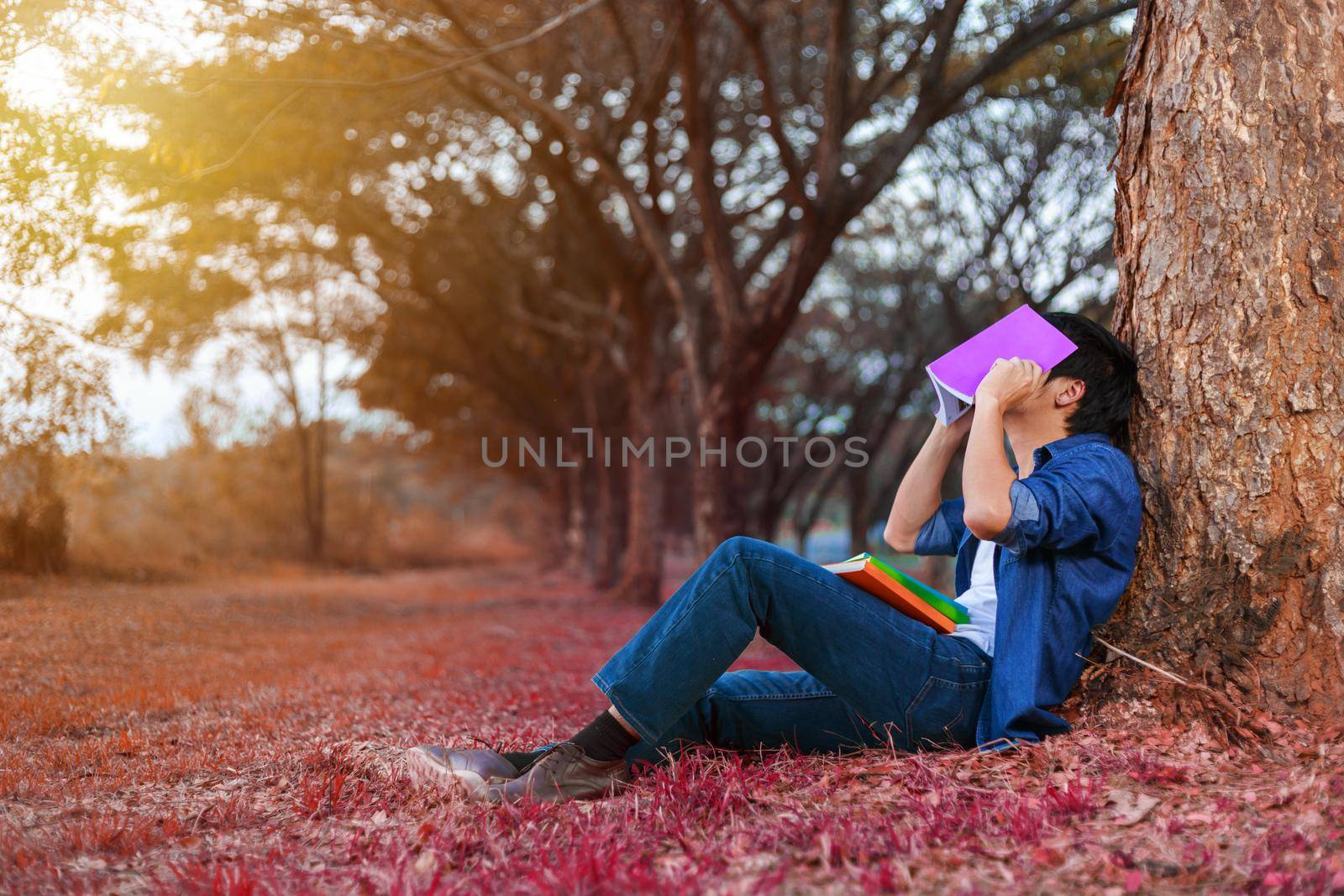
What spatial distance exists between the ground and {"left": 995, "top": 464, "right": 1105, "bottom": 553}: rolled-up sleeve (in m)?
0.61

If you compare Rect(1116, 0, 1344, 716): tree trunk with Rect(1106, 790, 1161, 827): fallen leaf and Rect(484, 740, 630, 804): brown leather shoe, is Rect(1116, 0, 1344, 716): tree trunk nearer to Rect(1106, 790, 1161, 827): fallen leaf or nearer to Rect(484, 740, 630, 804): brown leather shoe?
Rect(1106, 790, 1161, 827): fallen leaf

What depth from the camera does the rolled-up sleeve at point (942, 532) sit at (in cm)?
358

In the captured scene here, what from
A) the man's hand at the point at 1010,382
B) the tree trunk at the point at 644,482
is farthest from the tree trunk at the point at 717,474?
the man's hand at the point at 1010,382

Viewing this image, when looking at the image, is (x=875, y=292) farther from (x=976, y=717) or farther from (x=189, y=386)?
(x=976, y=717)

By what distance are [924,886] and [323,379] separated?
20137mm

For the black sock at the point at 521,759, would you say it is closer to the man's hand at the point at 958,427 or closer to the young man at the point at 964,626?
the young man at the point at 964,626

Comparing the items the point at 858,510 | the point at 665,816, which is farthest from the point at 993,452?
the point at 858,510

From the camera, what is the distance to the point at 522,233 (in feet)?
51.6

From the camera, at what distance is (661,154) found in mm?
12602

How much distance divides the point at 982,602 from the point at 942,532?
353 mm

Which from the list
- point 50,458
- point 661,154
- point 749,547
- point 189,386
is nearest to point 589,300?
point 661,154

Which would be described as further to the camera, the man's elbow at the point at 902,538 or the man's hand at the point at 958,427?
the man's elbow at the point at 902,538

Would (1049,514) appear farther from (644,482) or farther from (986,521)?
(644,482)

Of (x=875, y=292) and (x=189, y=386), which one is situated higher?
(x=875, y=292)
